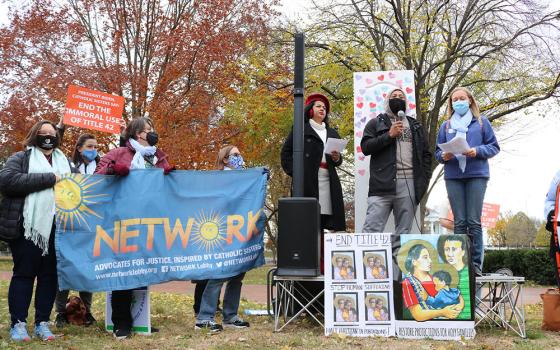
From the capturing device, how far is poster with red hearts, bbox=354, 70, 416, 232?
7801mm

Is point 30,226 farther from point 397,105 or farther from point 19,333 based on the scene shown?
point 397,105

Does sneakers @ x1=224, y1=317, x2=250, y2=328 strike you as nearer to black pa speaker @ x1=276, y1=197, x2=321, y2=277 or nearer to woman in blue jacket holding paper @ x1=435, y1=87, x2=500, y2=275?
black pa speaker @ x1=276, y1=197, x2=321, y2=277

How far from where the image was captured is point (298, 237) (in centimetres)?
566

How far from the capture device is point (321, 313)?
259 inches

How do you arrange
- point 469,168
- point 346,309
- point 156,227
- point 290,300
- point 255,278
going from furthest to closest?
1. point 255,278
2. point 290,300
3. point 469,168
4. point 156,227
5. point 346,309

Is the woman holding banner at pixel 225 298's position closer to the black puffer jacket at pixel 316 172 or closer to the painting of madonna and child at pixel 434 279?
the black puffer jacket at pixel 316 172

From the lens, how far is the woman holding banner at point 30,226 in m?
5.32

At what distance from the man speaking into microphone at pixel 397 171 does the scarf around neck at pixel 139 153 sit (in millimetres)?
2174

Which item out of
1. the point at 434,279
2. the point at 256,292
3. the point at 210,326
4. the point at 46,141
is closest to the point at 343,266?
the point at 434,279

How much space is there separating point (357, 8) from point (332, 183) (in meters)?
13.4

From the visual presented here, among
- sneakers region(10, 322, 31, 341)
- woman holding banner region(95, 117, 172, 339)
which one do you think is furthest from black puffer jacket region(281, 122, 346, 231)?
sneakers region(10, 322, 31, 341)

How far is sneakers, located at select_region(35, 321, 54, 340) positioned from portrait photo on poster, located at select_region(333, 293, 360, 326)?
2.57 metres

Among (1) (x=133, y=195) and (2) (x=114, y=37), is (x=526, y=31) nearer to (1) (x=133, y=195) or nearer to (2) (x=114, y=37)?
(2) (x=114, y=37)

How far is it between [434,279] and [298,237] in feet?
4.25
